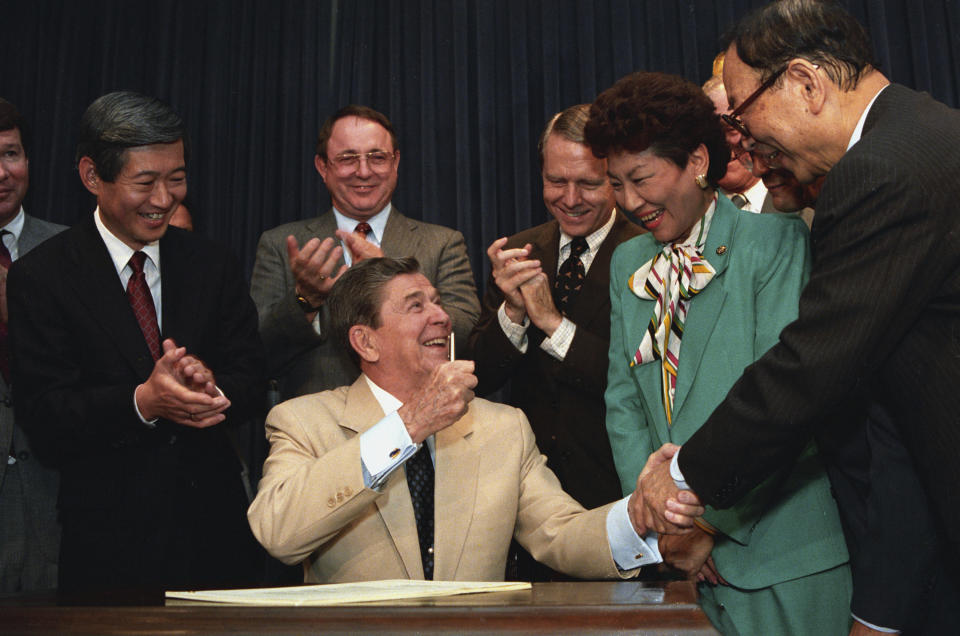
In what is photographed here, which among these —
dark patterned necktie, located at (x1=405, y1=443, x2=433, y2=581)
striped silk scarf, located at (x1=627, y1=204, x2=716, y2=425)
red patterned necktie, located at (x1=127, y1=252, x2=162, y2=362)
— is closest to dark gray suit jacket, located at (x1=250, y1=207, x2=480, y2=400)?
red patterned necktie, located at (x1=127, y1=252, x2=162, y2=362)

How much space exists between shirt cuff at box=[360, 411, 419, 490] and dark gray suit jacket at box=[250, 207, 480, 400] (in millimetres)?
829

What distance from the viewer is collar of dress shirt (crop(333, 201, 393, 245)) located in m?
3.33

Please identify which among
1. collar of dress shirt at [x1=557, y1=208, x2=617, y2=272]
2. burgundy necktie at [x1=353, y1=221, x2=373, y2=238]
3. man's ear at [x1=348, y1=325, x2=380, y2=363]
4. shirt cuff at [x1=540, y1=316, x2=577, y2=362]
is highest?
burgundy necktie at [x1=353, y1=221, x2=373, y2=238]

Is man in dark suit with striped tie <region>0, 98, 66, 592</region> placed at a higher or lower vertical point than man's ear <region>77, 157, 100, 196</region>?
lower

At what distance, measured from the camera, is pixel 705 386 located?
7.18 ft

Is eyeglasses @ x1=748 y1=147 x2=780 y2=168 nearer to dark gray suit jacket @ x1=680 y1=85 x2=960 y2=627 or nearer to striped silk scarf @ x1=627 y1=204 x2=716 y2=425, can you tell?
striped silk scarf @ x1=627 y1=204 x2=716 y2=425

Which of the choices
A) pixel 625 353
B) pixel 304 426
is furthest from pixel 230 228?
pixel 625 353

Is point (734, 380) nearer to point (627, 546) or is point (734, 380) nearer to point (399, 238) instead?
point (627, 546)

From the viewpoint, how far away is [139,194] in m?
2.80

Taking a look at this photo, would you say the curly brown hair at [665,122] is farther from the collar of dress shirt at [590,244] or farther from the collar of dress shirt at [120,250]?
the collar of dress shirt at [120,250]

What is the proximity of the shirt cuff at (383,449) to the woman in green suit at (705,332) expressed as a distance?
554mm

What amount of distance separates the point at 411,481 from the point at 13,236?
1.57 meters

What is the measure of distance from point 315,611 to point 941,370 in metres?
1.11

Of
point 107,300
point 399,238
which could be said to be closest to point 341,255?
point 399,238
